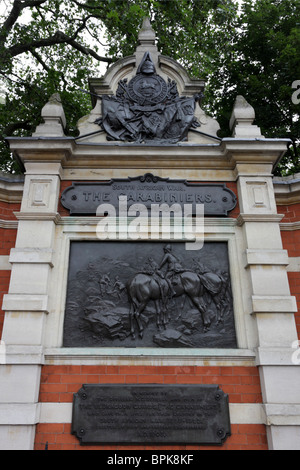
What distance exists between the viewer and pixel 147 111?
265 inches

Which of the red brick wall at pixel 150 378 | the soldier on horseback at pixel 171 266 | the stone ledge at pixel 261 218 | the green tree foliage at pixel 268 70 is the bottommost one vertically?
the red brick wall at pixel 150 378

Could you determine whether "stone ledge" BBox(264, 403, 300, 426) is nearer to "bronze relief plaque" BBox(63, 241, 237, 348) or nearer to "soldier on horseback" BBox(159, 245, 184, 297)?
"bronze relief plaque" BBox(63, 241, 237, 348)

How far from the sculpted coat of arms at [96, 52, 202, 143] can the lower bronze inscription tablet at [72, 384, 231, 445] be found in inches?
169

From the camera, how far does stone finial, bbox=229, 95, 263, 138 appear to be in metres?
6.48

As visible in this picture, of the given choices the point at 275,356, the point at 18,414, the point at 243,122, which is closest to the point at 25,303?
the point at 18,414

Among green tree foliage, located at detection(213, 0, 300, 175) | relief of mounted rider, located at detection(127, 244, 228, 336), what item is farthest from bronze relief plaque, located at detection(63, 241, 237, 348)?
green tree foliage, located at detection(213, 0, 300, 175)

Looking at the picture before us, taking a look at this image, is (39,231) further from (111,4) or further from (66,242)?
(111,4)

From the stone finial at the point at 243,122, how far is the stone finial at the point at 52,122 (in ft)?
10.7

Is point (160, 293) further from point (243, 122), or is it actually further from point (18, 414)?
point (243, 122)

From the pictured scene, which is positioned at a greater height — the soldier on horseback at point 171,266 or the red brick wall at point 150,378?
the soldier on horseback at point 171,266

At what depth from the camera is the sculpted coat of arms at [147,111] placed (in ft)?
21.7

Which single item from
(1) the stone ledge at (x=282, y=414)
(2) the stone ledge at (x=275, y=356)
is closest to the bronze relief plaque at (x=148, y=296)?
(2) the stone ledge at (x=275, y=356)

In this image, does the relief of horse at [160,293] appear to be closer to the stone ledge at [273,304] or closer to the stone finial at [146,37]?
the stone ledge at [273,304]
